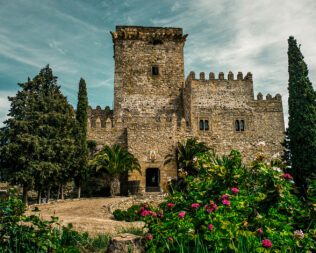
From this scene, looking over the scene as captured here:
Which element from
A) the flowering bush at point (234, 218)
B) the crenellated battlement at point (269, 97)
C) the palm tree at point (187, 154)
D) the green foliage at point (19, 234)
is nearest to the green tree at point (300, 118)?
the palm tree at point (187, 154)

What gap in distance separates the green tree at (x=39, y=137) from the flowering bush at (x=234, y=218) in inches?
475

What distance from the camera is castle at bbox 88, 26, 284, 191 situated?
787 inches

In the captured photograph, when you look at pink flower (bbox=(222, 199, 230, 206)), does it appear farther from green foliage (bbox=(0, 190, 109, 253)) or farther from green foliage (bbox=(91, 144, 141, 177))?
green foliage (bbox=(91, 144, 141, 177))

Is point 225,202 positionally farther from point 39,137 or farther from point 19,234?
point 39,137

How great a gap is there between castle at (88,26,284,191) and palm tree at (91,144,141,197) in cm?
133

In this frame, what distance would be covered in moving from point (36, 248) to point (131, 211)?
8700 mm

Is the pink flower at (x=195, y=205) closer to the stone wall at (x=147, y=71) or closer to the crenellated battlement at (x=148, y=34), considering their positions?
the stone wall at (x=147, y=71)

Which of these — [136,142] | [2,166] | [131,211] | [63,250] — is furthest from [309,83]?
[2,166]

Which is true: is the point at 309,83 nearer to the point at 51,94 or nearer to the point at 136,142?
the point at 136,142

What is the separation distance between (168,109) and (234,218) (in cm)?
2039

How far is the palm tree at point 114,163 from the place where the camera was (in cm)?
1739

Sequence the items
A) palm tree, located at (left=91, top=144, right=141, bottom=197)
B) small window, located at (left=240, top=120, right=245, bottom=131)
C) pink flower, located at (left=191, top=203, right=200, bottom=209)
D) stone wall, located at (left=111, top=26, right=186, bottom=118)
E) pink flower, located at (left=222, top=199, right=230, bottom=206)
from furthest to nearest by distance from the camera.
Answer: stone wall, located at (left=111, top=26, right=186, bottom=118) < small window, located at (left=240, top=120, right=245, bottom=131) < palm tree, located at (left=91, top=144, right=141, bottom=197) < pink flower, located at (left=191, top=203, right=200, bottom=209) < pink flower, located at (left=222, top=199, right=230, bottom=206)

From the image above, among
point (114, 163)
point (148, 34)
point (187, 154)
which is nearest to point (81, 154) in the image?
point (114, 163)

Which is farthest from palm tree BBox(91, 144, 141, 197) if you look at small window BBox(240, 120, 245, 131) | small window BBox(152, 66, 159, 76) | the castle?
small window BBox(240, 120, 245, 131)
